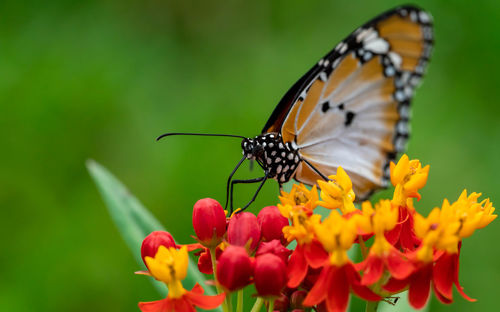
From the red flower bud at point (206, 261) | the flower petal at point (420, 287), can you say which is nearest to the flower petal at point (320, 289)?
the flower petal at point (420, 287)

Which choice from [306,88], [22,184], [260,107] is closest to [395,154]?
[306,88]

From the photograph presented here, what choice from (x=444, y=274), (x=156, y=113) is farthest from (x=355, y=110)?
(x=156, y=113)

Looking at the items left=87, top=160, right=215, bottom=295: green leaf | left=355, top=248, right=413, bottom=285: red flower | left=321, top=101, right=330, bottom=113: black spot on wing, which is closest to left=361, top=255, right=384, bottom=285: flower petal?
left=355, top=248, right=413, bottom=285: red flower

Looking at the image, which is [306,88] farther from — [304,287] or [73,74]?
[73,74]

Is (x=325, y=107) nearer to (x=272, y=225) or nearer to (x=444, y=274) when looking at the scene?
(x=272, y=225)

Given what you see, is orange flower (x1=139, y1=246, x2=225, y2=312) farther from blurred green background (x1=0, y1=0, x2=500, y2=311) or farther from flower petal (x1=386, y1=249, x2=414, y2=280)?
blurred green background (x1=0, y1=0, x2=500, y2=311)

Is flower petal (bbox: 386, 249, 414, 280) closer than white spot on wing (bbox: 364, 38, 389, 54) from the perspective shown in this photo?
Yes
